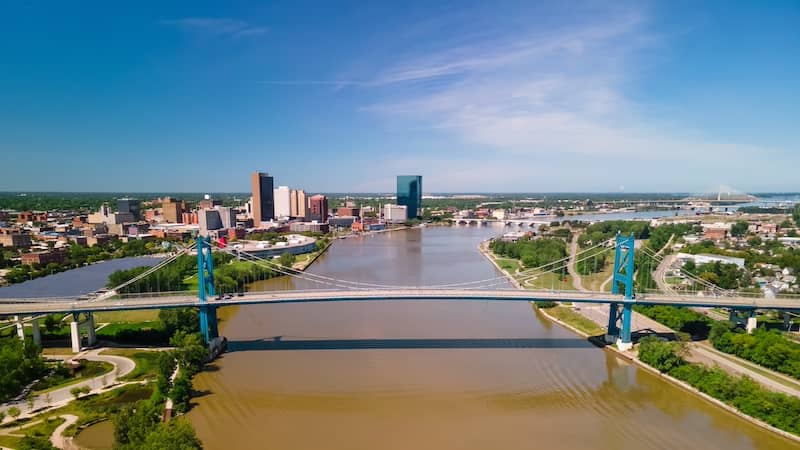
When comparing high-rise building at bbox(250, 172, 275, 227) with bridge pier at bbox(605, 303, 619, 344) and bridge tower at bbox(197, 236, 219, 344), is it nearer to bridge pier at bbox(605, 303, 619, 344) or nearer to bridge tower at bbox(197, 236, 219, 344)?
bridge tower at bbox(197, 236, 219, 344)

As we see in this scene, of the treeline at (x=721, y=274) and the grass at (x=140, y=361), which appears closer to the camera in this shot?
the grass at (x=140, y=361)

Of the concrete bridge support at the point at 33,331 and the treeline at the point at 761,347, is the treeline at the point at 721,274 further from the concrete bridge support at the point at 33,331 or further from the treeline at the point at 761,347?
the concrete bridge support at the point at 33,331

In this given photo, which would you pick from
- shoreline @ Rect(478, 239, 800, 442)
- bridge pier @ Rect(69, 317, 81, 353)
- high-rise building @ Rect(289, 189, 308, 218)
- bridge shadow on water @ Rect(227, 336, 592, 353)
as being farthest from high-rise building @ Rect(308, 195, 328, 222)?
bridge pier @ Rect(69, 317, 81, 353)

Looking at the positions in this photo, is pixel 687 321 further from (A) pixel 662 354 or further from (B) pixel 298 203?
(B) pixel 298 203

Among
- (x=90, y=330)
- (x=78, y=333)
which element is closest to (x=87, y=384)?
(x=78, y=333)

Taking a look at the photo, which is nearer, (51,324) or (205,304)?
(205,304)

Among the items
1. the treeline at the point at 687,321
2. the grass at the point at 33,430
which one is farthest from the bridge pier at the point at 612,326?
the grass at the point at 33,430
